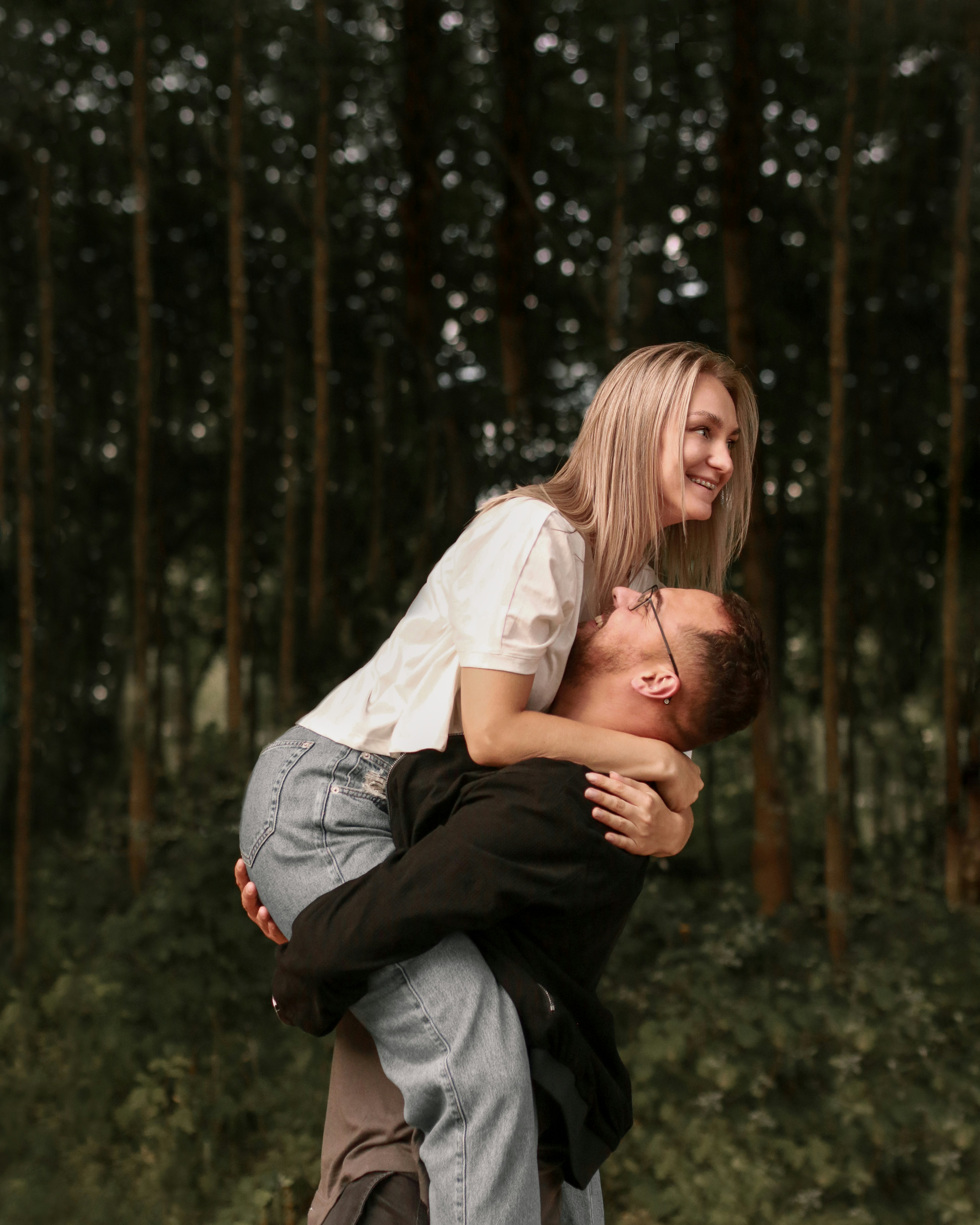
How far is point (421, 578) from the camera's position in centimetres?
436

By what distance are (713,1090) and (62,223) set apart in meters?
4.23

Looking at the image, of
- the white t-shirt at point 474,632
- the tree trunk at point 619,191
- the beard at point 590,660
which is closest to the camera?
the white t-shirt at point 474,632

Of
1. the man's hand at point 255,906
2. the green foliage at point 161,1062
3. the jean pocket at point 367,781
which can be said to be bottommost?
the green foliage at point 161,1062

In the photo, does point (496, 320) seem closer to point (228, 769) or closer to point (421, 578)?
point (421, 578)

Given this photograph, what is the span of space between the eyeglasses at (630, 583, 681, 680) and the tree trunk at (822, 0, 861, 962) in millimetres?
2875

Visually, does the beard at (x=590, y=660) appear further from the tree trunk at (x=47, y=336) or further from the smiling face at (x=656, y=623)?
the tree trunk at (x=47, y=336)

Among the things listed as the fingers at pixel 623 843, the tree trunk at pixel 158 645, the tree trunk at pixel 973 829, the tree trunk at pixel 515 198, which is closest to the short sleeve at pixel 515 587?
the fingers at pixel 623 843

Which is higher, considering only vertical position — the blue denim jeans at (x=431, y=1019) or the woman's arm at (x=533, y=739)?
the woman's arm at (x=533, y=739)

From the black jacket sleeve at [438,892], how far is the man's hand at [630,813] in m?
0.03

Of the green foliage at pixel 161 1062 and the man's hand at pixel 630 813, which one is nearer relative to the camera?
the man's hand at pixel 630 813

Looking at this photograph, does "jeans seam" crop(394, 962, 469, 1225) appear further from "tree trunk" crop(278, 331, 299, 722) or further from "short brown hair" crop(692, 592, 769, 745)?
"tree trunk" crop(278, 331, 299, 722)

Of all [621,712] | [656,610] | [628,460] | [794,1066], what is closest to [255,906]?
[621,712]

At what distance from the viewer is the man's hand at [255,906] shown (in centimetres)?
145

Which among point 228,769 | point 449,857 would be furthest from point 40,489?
point 449,857
